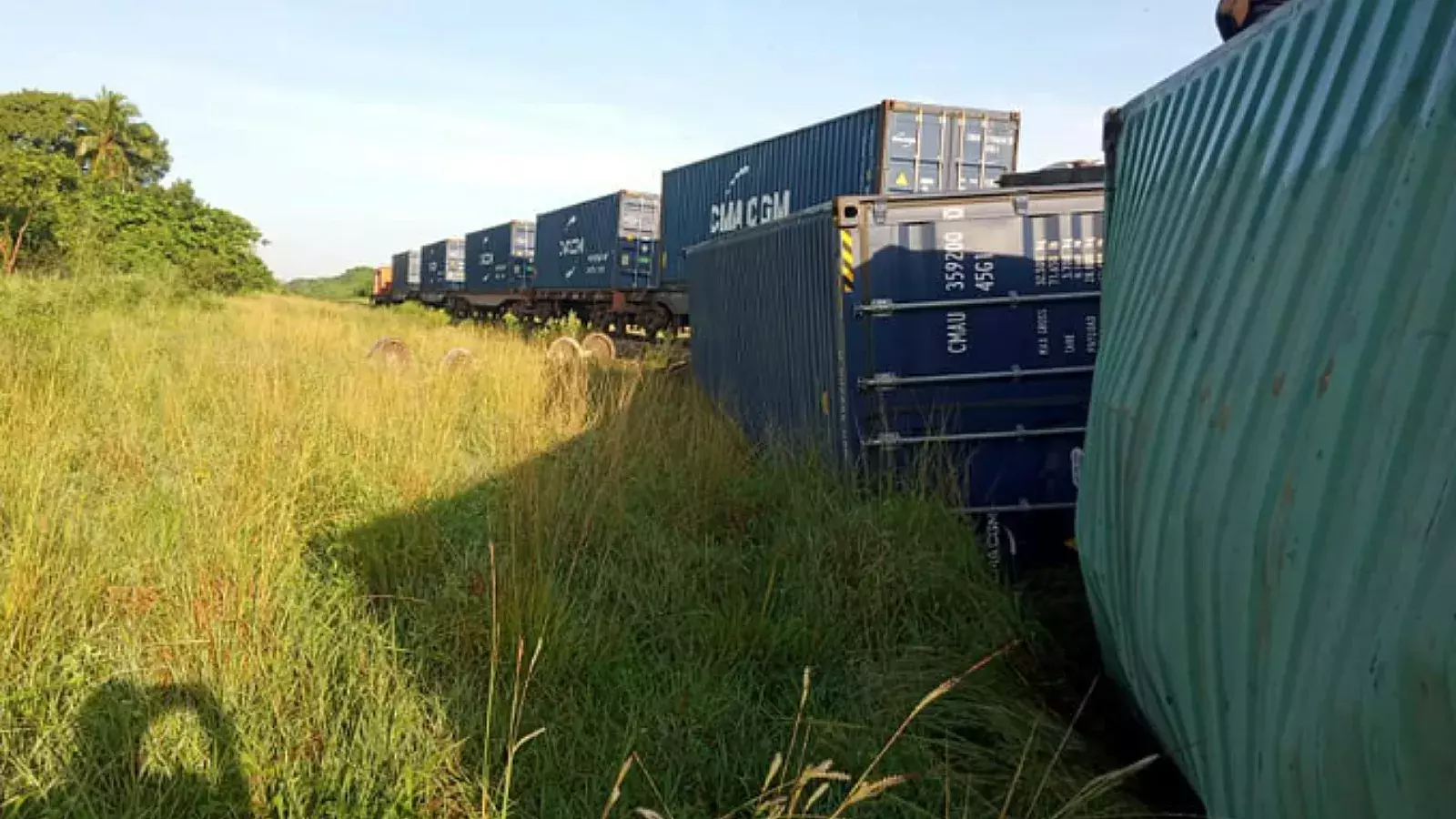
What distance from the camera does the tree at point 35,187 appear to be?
22092 millimetres

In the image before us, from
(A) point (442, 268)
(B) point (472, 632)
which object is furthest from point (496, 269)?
(B) point (472, 632)

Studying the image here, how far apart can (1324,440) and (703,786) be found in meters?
2.08

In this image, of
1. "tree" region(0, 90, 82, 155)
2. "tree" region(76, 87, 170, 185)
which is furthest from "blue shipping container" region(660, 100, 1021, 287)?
"tree" region(0, 90, 82, 155)

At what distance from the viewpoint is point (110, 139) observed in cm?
5503

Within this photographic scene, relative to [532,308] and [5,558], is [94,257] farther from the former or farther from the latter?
[532,308]

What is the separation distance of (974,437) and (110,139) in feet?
217

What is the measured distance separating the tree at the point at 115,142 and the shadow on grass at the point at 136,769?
59.1 m

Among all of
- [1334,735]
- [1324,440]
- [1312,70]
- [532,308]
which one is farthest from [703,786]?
[532,308]

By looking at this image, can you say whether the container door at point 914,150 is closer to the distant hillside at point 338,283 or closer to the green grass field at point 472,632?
the green grass field at point 472,632

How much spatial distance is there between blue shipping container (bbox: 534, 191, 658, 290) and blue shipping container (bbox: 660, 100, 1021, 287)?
5.53 meters

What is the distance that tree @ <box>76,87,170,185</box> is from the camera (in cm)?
5353

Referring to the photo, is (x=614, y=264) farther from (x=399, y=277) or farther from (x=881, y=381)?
(x=399, y=277)

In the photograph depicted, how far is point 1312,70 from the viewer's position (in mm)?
2443

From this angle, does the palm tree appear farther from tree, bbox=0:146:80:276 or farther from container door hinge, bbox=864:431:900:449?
container door hinge, bbox=864:431:900:449
